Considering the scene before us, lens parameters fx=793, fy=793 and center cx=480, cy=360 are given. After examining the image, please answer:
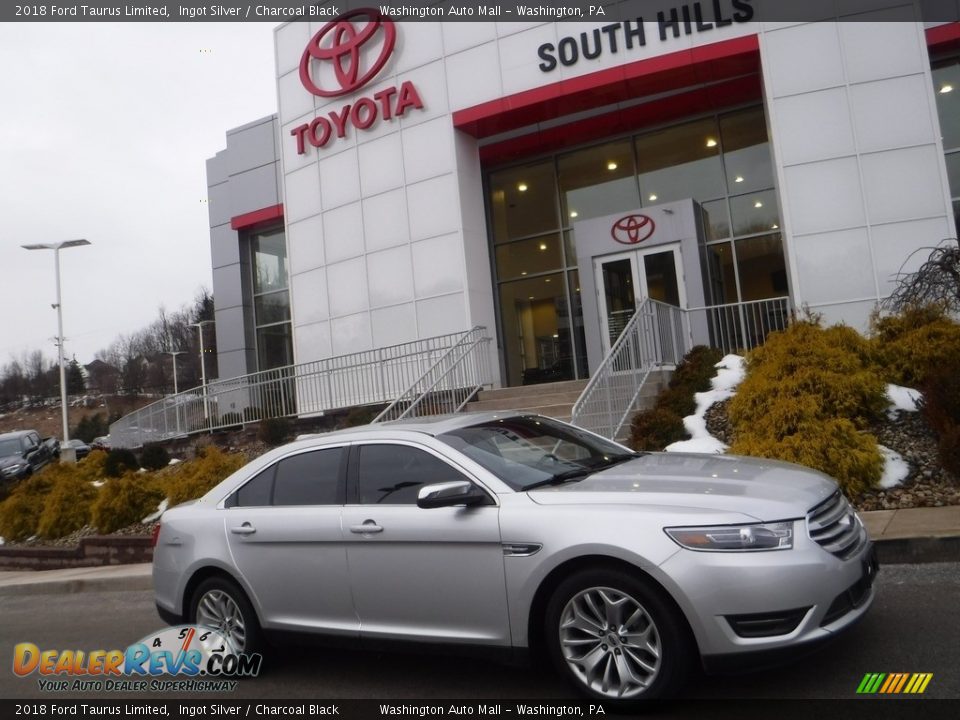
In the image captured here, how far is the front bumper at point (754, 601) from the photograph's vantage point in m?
3.64

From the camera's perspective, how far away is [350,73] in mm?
18141

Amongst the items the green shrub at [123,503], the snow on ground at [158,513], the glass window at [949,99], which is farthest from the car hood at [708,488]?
the glass window at [949,99]

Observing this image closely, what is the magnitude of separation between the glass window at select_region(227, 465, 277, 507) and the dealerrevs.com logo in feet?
43.9

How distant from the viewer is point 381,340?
1759 centimetres

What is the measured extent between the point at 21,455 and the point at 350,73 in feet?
49.2

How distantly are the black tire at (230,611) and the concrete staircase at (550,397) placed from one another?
22.2 ft

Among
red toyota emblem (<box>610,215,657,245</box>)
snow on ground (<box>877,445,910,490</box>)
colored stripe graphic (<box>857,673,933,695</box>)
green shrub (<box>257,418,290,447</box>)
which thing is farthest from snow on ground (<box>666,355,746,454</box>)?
green shrub (<box>257,418,290,447</box>)

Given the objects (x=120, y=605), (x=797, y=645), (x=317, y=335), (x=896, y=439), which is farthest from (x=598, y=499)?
(x=317, y=335)

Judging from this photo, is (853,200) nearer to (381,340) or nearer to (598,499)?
(381,340)

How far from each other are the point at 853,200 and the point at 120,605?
12.7m

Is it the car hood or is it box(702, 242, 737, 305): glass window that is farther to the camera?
box(702, 242, 737, 305): glass window

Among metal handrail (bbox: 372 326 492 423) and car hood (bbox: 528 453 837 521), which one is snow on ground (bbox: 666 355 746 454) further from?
metal handrail (bbox: 372 326 492 423)

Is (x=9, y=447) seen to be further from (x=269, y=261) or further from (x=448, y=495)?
(x=448, y=495)

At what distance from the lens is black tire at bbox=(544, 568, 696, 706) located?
12.3ft
